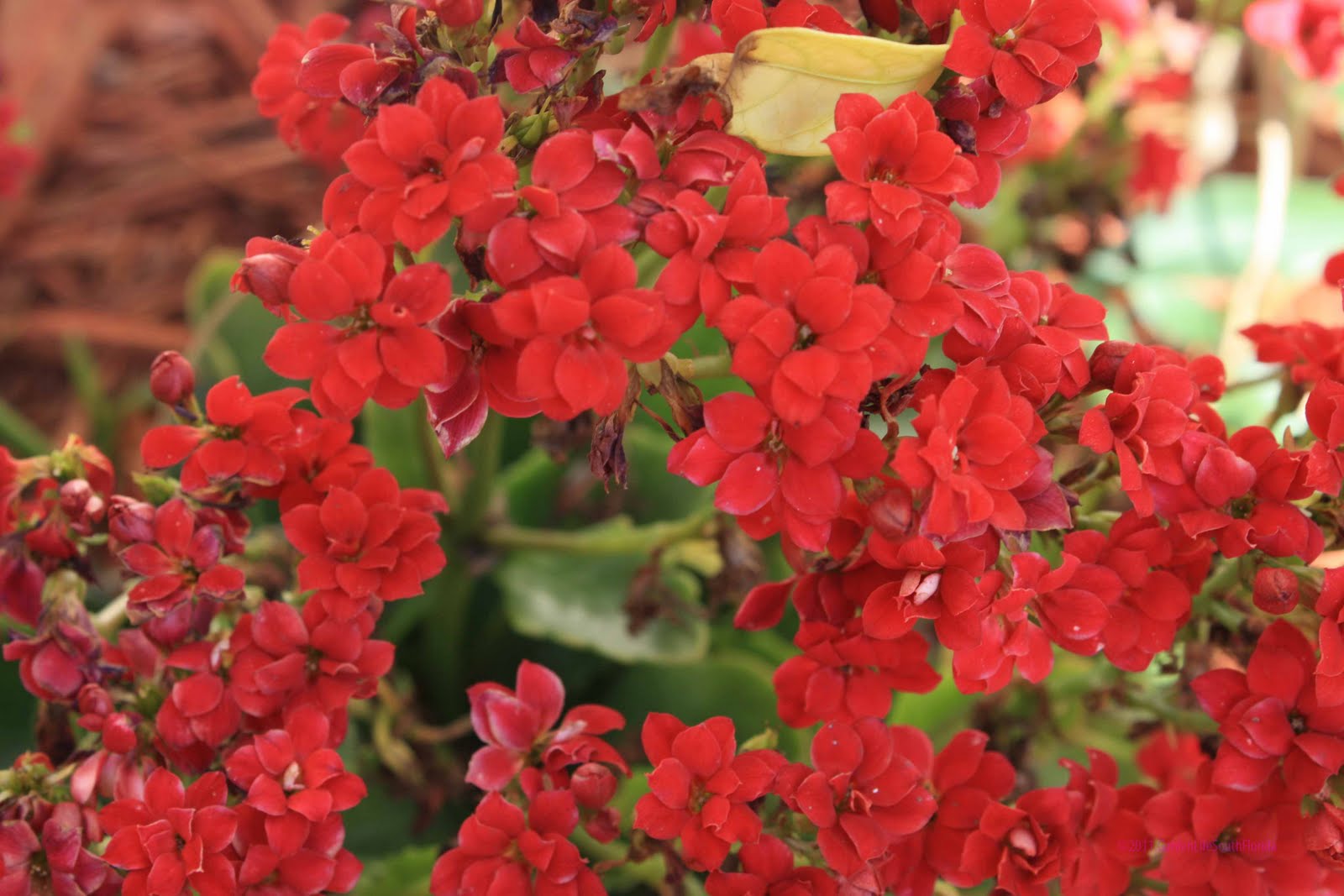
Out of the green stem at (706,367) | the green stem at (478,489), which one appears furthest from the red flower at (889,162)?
the green stem at (478,489)

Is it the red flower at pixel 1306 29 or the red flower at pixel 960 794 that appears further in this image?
the red flower at pixel 1306 29

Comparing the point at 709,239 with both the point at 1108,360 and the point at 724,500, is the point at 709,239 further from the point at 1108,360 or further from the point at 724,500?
the point at 1108,360

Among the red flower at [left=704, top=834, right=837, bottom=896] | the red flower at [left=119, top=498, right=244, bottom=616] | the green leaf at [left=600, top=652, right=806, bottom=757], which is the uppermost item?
the red flower at [left=119, top=498, right=244, bottom=616]

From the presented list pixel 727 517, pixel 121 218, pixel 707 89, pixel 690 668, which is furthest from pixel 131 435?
pixel 707 89

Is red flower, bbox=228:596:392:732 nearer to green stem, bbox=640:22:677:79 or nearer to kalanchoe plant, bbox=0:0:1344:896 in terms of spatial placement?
kalanchoe plant, bbox=0:0:1344:896

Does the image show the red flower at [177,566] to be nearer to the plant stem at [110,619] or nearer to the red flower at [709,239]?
the plant stem at [110,619]

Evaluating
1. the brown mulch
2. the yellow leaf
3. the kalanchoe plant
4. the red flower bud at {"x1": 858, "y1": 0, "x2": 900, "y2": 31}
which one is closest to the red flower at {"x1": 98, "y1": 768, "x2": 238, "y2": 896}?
the kalanchoe plant

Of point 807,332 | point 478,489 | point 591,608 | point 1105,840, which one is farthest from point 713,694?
point 807,332
